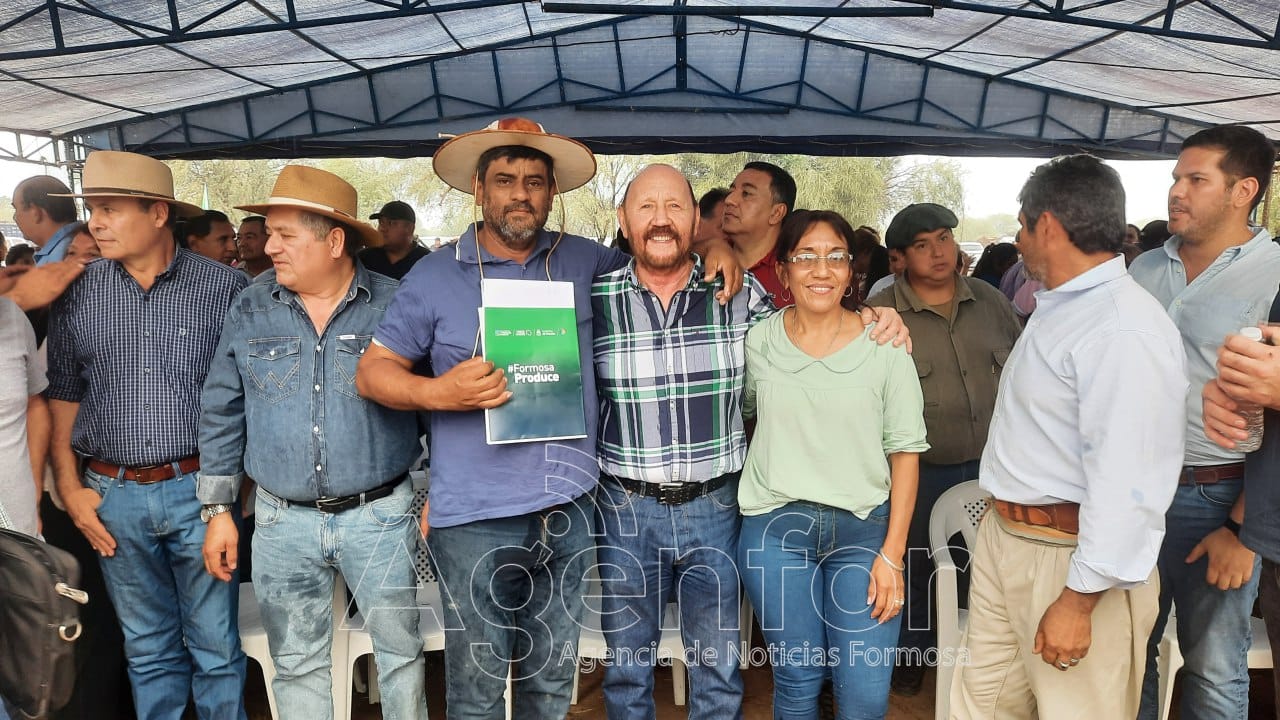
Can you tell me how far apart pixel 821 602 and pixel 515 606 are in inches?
35.2

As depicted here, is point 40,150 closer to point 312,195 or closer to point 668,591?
point 312,195

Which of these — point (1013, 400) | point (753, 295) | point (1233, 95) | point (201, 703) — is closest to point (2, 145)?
point (201, 703)

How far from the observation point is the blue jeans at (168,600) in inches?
93.8

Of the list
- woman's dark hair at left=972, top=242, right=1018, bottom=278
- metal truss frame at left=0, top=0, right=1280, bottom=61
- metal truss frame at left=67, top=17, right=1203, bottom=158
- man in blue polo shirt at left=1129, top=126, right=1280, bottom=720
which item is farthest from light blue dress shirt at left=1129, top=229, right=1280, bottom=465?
metal truss frame at left=67, top=17, right=1203, bottom=158

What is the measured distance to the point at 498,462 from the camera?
2.14 m

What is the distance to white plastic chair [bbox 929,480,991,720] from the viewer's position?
2.51m

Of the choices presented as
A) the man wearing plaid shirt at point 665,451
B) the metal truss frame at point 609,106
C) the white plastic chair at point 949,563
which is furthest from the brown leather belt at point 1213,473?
the metal truss frame at point 609,106

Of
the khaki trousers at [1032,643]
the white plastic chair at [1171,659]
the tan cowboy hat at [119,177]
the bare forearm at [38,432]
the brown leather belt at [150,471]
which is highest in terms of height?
the tan cowboy hat at [119,177]

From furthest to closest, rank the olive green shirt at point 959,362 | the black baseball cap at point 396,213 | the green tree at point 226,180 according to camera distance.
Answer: the green tree at point 226,180, the black baseball cap at point 396,213, the olive green shirt at point 959,362

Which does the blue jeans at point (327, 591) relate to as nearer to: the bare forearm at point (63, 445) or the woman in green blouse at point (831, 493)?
the bare forearm at point (63, 445)

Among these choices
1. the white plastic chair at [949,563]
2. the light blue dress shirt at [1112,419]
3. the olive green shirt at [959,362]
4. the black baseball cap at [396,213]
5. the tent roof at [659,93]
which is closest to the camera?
the light blue dress shirt at [1112,419]

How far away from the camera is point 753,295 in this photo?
2389mm

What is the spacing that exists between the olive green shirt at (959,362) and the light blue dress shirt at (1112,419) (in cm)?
107

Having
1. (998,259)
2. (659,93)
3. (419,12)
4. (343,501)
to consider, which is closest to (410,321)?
(343,501)
